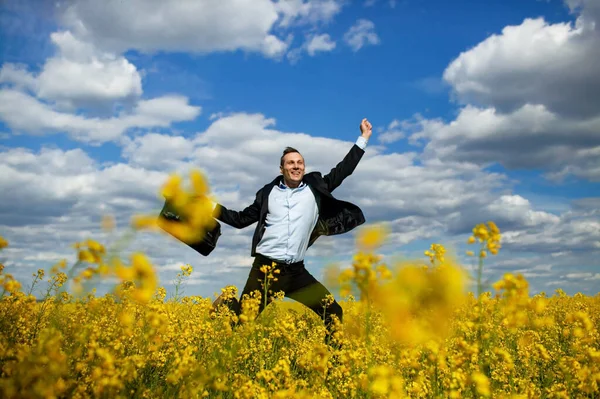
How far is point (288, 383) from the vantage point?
9.85 feet

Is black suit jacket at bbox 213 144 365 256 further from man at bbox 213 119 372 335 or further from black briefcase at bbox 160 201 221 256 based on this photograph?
black briefcase at bbox 160 201 221 256

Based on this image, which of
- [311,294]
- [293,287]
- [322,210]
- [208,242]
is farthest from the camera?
[322,210]

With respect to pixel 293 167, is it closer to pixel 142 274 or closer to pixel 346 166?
pixel 346 166

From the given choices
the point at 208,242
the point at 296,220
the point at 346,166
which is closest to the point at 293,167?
the point at 296,220

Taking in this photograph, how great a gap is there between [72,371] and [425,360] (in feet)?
8.86

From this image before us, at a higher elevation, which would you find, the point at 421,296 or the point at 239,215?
the point at 239,215

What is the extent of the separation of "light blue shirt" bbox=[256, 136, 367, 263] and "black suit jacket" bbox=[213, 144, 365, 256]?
0.11m

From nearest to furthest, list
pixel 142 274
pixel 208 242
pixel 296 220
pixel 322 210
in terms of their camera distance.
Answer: pixel 142 274
pixel 296 220
pixel 208 242
pixel 322 210

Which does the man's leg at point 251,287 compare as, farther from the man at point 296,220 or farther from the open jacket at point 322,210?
the open jacket at point 322,210

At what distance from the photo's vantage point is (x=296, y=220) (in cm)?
571

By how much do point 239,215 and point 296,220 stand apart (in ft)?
2.64

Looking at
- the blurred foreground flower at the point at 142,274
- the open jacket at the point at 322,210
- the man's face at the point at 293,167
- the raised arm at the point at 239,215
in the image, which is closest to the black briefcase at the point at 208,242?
the open jacket at the point at 322,210

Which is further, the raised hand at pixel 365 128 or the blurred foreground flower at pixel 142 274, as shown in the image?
the raised hand at pixel 365 128

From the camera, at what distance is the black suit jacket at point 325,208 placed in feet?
19.8
